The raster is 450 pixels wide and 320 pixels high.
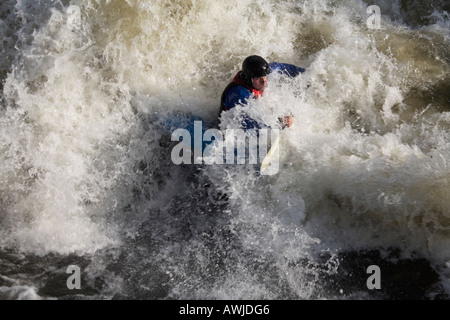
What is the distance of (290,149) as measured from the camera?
3.85 m

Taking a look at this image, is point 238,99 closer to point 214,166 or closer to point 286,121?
point 286,121

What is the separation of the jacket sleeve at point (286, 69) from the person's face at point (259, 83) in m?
0.42

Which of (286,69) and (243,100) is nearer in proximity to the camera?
(243,100)

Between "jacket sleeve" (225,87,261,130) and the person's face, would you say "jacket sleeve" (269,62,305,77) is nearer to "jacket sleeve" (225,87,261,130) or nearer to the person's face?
the person's face

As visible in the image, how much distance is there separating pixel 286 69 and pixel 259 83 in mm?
647

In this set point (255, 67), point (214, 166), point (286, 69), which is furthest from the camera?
point (286, 69)

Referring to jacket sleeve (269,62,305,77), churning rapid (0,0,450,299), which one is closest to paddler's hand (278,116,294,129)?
churning rapid (0,0,450,299)

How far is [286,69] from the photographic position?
4.29 metres

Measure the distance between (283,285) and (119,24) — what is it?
3.29 metres

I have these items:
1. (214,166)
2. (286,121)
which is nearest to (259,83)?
(286,121)

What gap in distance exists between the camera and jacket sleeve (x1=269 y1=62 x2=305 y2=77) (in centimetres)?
420

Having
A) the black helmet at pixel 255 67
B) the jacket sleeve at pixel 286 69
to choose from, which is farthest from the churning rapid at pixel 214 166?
the black helmet at pixel 255 67

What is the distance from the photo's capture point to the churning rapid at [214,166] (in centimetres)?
318
